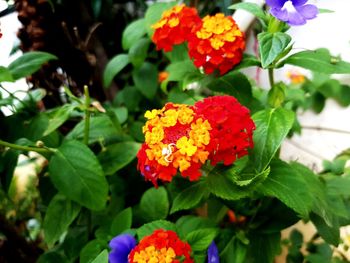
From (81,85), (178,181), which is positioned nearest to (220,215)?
(178,181)

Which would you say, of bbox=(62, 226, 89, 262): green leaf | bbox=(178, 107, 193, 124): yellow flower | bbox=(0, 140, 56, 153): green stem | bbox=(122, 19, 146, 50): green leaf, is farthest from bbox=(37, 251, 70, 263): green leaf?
bbox=(122, 19, 146, 50): green leaf

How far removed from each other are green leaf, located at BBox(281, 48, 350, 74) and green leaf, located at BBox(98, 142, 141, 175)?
0.35 metres

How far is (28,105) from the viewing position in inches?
36.3

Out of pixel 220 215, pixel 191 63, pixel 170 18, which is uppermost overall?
pixel 170 18

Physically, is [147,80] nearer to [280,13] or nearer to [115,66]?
[115,66]

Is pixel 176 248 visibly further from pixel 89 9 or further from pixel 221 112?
pixel 89 9

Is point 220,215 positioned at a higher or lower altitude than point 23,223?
higher

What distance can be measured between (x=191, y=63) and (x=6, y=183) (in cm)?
43

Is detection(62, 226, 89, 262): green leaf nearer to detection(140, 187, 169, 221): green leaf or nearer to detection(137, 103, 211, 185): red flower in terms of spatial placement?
detection(140, 187, 169, 221): green leaf

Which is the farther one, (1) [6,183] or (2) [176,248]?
(1) [6,183]

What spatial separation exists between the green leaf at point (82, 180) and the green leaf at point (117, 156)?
8 cm

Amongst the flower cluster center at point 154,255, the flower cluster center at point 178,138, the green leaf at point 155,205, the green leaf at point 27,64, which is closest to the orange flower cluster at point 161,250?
the flower cluster center at point 154,255

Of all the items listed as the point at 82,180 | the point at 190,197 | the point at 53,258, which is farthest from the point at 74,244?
the point at 190,197

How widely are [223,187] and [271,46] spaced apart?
0.22 m
